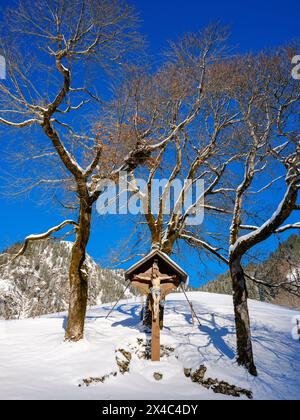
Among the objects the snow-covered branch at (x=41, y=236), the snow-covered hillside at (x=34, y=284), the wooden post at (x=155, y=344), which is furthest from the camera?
the snow-covered hillside at (x=34, y=284)

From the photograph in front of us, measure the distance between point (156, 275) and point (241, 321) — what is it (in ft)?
8.45

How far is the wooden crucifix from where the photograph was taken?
27.9 feet

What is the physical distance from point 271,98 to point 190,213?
5230 millimetres

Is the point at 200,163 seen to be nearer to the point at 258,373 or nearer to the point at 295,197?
the point at 295,197

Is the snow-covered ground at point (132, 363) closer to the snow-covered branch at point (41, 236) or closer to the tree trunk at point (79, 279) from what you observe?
the tree trunk at point (79, 279)

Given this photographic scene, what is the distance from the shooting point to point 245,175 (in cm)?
945

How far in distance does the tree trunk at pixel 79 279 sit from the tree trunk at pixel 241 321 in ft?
14.0

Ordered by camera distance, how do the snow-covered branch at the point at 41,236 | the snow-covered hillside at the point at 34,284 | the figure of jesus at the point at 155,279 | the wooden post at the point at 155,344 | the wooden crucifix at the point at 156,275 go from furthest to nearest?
the snow-covered hillside at the point at 34,284, the snow-covered branch at the point at 41,236, the wooden crucifix at the point at 156,275, the figure of jesus at the point at 155,279, the wooden post at the point at 155,344

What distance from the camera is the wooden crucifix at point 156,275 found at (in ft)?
27.9

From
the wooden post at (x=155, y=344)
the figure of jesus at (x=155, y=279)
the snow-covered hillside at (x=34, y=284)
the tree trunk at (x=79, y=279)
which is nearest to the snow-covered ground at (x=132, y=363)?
the wooden post at (x=155, y=344)

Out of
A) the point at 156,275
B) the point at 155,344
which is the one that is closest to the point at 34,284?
the point at 156,275

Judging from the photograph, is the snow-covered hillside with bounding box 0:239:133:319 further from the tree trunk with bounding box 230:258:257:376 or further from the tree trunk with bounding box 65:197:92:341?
the tree trunk with bounding box 230:258:257:376

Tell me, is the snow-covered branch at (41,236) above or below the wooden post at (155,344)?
above

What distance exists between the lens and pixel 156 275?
8.56m
